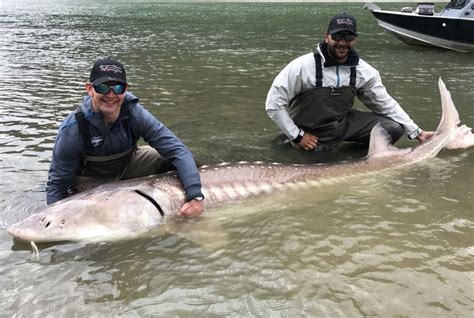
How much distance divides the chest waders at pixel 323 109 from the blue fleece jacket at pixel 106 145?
1.93m

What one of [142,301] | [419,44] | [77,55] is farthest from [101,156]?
[419,44]

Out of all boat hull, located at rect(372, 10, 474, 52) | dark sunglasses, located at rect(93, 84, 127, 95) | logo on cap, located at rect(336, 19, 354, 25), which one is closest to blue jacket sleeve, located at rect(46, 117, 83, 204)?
dark sunglasses, located at rect(93, 84, 127, 95)

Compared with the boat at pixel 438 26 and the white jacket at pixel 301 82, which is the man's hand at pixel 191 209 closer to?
the white jacket at pixel 301 82

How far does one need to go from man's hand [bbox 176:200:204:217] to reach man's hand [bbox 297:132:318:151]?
6.39ft

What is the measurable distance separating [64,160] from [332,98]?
3.03 m

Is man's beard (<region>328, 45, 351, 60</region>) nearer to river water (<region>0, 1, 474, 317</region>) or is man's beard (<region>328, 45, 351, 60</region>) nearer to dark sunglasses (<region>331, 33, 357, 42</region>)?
dark sunglasses (<region>331, 33, 357, 42</region>)

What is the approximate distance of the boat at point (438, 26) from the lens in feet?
49.5

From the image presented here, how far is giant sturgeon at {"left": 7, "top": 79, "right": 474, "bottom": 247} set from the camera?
3729 millimetres

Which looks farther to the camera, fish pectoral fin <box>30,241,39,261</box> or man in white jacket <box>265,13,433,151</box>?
man in white jacket <box>265,13,433,151</box>

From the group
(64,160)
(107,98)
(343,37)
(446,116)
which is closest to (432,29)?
(446,116)

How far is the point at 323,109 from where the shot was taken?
5695mm

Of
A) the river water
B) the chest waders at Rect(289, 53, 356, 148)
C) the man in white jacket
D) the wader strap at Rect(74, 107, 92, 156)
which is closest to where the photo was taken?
the river water

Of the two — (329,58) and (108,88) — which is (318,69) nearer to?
(329,58)

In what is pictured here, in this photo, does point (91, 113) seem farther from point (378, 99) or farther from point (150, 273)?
point (378, 99)
